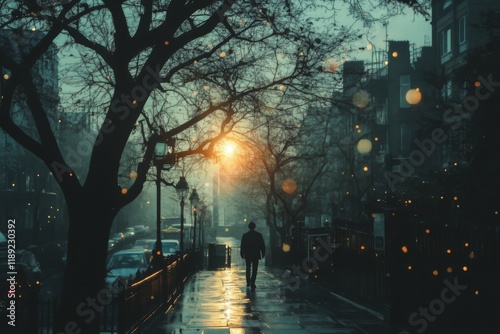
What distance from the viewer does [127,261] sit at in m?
31.5

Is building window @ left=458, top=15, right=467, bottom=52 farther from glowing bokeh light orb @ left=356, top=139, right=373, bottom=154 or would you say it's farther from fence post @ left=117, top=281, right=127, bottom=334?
fence post @ left=117, top=281, right=127, bottom=334

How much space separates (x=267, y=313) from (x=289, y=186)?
43.3m

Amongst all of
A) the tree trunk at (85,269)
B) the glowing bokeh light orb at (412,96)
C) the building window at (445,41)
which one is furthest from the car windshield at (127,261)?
the glowing bokeh light orb at (412,96)

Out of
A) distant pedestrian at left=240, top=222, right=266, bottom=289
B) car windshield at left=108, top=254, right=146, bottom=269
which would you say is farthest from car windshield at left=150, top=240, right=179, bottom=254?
distant pedestrian at left=240, top=222, right=266, bottom=289

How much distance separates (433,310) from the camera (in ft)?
39.1

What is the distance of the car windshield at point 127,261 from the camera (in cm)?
3108

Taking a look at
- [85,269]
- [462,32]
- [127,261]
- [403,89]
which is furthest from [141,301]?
[403,89]

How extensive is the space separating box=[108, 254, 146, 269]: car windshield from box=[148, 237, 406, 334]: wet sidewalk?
8.80 metres

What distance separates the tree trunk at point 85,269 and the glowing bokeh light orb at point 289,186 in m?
47.0

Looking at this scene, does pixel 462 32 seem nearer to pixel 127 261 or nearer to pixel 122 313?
pixel 127 261

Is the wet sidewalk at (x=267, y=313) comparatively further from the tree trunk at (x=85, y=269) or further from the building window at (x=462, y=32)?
the building window at (x=462, y=32)

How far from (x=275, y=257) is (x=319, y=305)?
33.8 meters

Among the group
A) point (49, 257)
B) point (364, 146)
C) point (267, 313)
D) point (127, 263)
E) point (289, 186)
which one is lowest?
point (49, 257)

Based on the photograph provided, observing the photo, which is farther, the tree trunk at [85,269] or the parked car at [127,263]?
the parked car at [127,263]
